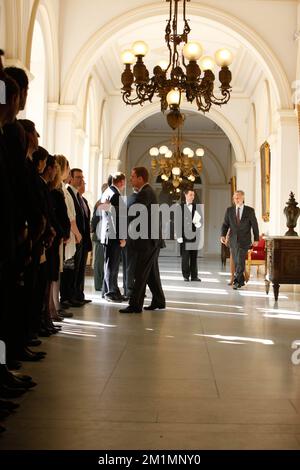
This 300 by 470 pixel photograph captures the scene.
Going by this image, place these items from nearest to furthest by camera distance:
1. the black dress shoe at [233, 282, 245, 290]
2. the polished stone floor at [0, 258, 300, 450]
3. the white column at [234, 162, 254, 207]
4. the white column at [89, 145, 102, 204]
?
the polished stone floor at [0, 258, 300, 450], the black dress shoe at [233, 282, 245, 290], the white column at [89, 145, 102, 204], the white column at [234, 162, 254, 207]

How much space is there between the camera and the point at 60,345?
516 centimetres

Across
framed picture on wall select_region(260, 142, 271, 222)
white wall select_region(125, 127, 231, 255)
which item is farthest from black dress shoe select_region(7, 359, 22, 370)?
white wall select_region(125, 127, 231, 255)

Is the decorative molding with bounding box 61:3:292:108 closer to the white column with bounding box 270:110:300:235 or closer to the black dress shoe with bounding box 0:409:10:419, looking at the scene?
the white column with bounding box 270:110:300:235

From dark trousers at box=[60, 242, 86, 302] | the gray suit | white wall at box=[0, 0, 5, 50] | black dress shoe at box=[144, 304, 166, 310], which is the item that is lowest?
black dress shoe at box=[144, 304, 166, 310]

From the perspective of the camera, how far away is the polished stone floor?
2.79 metres

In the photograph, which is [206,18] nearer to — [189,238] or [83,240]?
[189,238]

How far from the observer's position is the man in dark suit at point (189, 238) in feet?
43.7

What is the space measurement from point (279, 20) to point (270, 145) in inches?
124

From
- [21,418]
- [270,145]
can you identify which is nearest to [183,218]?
[270,145]

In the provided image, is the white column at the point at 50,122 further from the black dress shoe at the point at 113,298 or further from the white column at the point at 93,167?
the white column at the point at 93,167

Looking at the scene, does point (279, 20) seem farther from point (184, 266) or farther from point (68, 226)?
point (68, 226)

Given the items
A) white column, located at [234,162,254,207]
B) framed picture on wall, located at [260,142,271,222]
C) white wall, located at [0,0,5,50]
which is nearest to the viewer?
white wall, located at [0,0,5,50]

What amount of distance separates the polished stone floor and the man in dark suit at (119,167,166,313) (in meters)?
0.44

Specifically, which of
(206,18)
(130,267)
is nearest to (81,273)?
(130,267)
